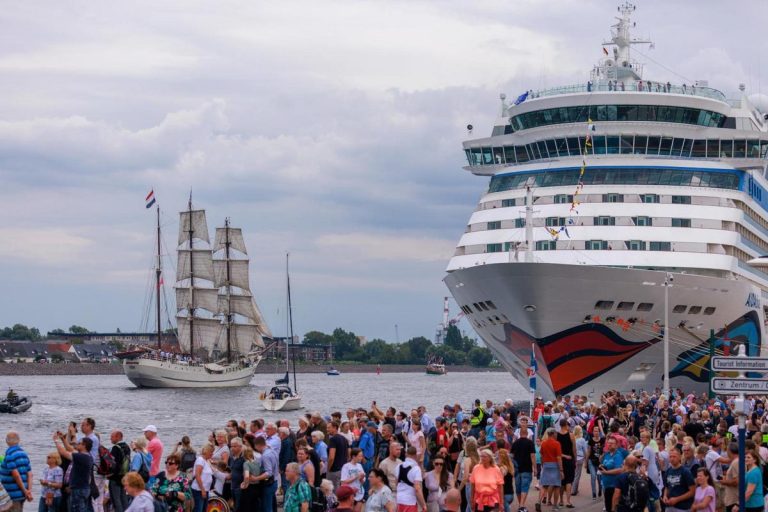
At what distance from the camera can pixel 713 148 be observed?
49594 millimetres

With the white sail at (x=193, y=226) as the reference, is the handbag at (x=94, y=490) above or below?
below

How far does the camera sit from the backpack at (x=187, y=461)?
58.5 ft

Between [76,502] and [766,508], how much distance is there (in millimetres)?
9523

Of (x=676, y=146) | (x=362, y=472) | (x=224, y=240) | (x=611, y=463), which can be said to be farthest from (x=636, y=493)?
(x=224, y=240)

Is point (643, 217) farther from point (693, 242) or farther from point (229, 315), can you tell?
point (229, 315)

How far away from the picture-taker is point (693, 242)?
148ft

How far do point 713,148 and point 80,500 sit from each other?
124 ft

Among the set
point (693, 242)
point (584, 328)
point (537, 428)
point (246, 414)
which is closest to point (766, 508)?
point (537, 428)

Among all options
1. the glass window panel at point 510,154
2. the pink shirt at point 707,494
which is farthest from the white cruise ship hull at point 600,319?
the pink shirt at point 707,494

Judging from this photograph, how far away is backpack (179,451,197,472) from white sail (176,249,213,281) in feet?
400

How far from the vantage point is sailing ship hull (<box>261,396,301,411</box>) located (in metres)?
81.8

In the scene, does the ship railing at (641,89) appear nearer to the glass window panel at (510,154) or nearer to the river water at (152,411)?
the glass window panel at (510,154)

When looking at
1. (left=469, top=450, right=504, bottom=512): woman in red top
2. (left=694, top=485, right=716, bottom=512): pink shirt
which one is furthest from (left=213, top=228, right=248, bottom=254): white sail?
(left=694, top=485, right=716, bottom=512): pink shirt

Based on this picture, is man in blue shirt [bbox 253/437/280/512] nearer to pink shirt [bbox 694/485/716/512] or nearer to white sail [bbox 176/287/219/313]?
pink shirt [bbox 694/485/716/512]
